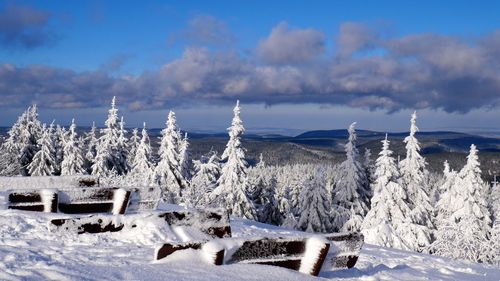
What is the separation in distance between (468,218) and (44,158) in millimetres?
38835

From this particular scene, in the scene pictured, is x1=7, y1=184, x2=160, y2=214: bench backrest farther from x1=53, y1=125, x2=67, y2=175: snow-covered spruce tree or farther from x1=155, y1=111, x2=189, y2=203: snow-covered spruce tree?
x1=53, y1=125, x2=67, y2=175: snow-covered spruce tree

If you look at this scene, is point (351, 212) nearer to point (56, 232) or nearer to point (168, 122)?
point (168, 122)

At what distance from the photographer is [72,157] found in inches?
1843

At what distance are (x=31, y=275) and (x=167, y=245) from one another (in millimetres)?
1538

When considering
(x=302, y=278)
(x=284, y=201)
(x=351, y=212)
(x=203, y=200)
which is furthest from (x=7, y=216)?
(x=284, y=201)

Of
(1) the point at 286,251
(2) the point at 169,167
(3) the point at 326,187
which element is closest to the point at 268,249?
(1) the point at 286,251

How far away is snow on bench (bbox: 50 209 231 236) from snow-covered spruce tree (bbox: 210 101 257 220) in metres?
29.4

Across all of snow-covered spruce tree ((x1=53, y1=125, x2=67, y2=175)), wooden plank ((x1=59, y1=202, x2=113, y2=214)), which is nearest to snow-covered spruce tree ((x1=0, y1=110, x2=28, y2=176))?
snow-covered spruce tree ((x1=53, y1=125, x2=67, y2=175))

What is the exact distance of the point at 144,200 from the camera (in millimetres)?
10938

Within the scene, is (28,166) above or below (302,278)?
below

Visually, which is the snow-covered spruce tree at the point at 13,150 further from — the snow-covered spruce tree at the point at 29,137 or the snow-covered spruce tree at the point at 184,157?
the snow-covered spruce tree at the point at 184,157

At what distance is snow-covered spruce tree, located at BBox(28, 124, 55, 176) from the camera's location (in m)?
46.8

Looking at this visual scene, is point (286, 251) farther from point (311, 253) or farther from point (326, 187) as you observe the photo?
point (326, 187)

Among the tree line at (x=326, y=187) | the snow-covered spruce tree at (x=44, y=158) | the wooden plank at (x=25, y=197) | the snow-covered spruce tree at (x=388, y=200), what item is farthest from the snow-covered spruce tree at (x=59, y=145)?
the wooden plank at (x=25, y=197)
